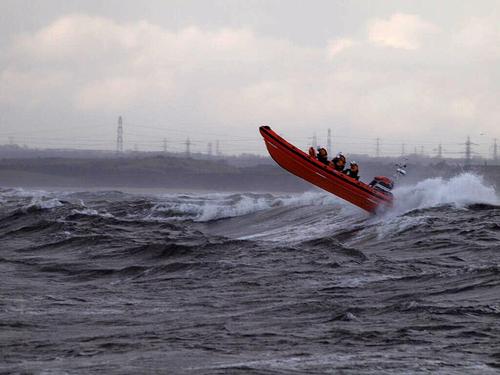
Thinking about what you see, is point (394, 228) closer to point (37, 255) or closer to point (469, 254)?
point (469, 254)

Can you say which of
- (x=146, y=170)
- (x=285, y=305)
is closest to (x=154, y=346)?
(x=285, y=305)

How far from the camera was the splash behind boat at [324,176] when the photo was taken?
86.3 ft

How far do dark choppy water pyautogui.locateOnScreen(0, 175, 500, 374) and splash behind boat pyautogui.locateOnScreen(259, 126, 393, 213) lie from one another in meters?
0.87

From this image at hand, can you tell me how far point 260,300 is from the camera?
12.9 meters

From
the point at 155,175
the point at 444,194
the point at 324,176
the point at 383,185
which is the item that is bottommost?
the point at 155,175

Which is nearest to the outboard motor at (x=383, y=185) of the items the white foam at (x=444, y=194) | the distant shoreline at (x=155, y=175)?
the white foam at (x=444, y=194)

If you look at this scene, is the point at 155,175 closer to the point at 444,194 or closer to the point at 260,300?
the point at 444,194

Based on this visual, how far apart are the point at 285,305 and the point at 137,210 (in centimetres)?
2764

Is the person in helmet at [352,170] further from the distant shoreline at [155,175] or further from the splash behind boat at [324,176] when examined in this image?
the distant shoreline at [155,175]

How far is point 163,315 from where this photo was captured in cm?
1194

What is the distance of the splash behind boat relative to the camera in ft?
86.3

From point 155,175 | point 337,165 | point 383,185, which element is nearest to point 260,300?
point 337,165

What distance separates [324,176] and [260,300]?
13.9 metres

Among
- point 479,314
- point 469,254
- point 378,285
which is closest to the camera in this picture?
point 479,314
